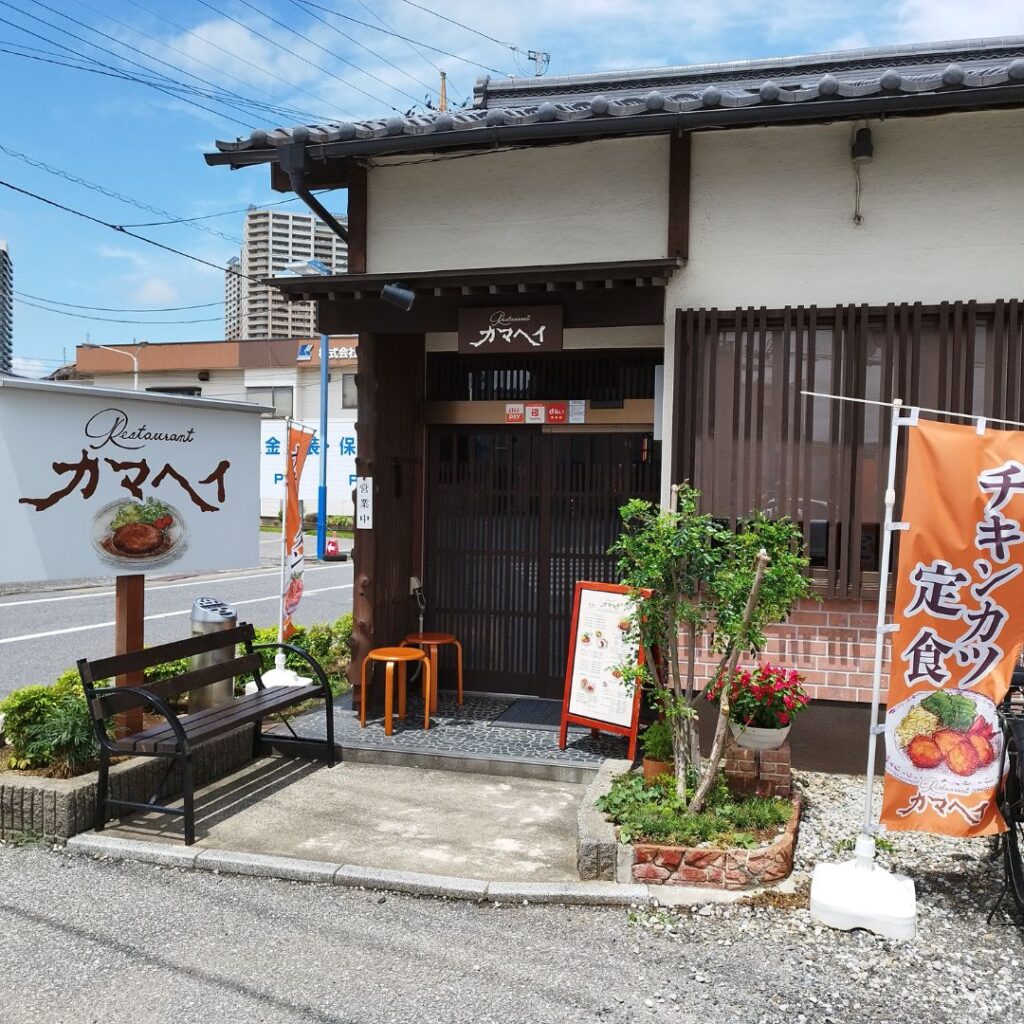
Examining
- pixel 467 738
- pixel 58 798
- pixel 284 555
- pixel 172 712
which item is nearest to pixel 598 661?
pixel 467 738

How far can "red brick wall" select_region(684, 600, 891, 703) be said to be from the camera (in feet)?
21.5

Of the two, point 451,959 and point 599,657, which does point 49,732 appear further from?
point 599,657

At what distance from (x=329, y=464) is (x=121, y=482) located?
2859 centimetres

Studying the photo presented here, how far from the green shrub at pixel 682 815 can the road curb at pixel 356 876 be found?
342 millimetres

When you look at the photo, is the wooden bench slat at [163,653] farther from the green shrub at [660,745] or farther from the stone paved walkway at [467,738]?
the green shrub at [660,745]

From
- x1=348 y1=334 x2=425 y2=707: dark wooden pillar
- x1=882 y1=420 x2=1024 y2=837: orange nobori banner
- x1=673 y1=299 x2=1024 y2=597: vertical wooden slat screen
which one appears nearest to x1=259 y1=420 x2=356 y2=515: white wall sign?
x1=348 y1=334 x2=425 y2=707: dark wooden pillar

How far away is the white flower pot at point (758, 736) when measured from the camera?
575 cm

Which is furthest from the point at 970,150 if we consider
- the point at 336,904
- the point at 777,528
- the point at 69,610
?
the point at 69,610

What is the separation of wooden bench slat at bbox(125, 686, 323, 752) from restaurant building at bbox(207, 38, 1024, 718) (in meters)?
1.03

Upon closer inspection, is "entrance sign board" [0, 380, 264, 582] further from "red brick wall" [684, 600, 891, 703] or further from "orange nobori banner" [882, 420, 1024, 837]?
"orange nobori banner" [882, 420, 1024, 837]

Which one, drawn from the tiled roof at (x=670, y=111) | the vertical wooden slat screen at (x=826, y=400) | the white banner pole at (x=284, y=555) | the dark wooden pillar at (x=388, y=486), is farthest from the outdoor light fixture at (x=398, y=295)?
the white banner pole at (x=284, y=555)

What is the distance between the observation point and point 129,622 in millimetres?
6605

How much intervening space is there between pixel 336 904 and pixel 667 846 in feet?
5.88

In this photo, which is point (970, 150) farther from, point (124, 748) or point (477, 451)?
point (124, 748)
